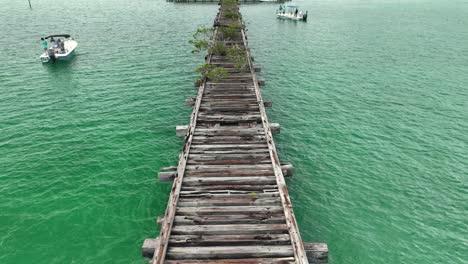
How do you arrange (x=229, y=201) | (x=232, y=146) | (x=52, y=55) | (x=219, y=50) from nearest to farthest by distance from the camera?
(x=229, y=201), (x=232, y=146), (x=219, y=50), (x=52, y=55)

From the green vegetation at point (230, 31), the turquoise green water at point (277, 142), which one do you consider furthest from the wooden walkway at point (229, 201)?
the green vegetation at point (230, 31)

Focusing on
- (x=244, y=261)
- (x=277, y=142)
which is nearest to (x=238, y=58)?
(x=277, y=142)

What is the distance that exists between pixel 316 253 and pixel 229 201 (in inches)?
152

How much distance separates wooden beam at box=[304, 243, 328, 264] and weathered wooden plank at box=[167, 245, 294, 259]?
661mm

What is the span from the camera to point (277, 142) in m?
22.5

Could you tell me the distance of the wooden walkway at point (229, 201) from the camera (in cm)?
1036

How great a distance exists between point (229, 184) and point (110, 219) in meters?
6.57

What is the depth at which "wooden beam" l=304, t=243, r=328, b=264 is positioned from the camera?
1058cm

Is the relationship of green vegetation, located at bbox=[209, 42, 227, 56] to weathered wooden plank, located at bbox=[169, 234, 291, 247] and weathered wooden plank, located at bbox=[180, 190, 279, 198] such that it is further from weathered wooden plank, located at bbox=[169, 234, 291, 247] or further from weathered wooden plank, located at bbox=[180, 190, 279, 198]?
weathered wooden plank, located at bbox=[169, 234, 291, 247]

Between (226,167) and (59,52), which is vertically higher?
(59,52)

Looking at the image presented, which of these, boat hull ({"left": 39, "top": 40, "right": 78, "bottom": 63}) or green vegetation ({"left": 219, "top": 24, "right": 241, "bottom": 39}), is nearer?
boat hull ({"left": 39, "top": 40, "right": 78, "bottom": 63})

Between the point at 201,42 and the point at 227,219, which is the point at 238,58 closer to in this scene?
the point at 201,42

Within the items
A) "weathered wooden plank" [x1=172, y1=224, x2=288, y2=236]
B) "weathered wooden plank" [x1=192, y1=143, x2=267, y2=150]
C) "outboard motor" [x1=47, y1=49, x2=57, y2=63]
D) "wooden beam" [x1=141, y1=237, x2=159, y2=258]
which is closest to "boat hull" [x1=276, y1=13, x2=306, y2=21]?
"outboard motor" [x1=47, y1=49, x2=57, y2=63]

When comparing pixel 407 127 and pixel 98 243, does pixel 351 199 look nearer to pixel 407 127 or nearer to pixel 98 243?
pixel 407 127
